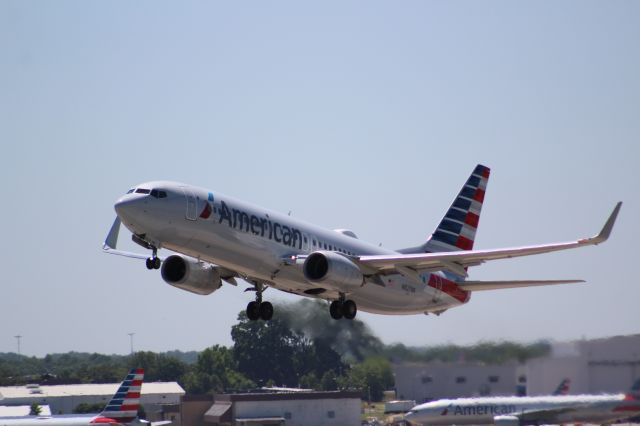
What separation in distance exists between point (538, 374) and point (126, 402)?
20290 millimetres

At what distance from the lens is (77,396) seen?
83250 mm

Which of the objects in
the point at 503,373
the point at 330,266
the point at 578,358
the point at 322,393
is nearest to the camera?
the point at 330,266

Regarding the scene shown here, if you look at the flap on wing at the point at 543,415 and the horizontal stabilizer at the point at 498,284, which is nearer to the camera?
the horizontal stabilizer at the point at 498,284

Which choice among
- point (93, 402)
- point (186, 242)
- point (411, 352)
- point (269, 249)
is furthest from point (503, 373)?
point (93, 402)

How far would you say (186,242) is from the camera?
35969 millimetres

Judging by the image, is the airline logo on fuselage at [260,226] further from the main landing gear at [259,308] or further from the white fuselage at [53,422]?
the white fuselage at [53,422]

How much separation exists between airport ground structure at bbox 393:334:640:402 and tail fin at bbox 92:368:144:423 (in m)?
12.8

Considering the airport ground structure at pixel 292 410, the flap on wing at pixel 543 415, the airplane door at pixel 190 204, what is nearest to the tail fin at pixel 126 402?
the airport ground structure at pixel 292 410

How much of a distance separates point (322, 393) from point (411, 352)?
13.4 meters

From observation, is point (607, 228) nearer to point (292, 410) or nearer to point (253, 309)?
point (253, 309)

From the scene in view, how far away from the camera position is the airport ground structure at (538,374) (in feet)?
132

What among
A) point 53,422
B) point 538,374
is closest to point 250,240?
point 538,374

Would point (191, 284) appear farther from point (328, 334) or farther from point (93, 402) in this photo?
point (93, 402)

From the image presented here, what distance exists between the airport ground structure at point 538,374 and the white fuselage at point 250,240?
5.03 metres
